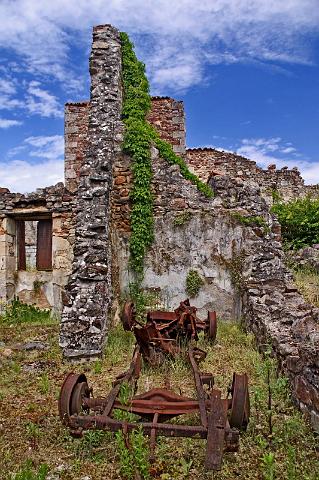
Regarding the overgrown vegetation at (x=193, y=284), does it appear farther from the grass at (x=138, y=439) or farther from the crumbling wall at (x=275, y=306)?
the grass at (x=138, y=439)

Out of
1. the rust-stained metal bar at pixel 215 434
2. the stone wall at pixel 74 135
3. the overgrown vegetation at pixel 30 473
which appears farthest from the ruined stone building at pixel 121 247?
the stone wall at pixel 74 135

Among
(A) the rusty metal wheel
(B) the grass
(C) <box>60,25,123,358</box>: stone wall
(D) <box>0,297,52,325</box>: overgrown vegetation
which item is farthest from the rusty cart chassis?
(D) <box>0,297,52,325</box>: overgrown vegetation

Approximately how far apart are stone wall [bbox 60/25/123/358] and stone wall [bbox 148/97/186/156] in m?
4.97

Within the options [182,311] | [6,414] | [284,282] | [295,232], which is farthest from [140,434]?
[295,232]

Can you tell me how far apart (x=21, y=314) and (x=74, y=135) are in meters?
7.60

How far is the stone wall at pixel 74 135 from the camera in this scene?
16859mm

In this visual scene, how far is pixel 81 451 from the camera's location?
4.21 meters

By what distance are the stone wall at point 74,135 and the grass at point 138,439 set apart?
10641mm

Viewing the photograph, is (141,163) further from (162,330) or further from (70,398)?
(70,398)

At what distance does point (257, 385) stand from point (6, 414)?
9.53 feet

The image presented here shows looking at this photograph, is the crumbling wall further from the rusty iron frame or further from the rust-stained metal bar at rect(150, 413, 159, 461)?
the rust-stained metal bar at rect(150, 413, 159, 461)

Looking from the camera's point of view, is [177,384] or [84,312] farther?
[84,312]

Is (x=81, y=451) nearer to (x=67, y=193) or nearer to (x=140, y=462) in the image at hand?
(x=140, y=462)

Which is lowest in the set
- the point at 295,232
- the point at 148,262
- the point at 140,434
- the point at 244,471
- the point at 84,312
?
the point at 244,471
